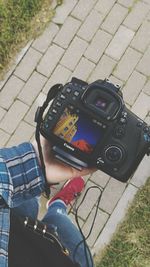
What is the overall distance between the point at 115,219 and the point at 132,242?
0.73 ft

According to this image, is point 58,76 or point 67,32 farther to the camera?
point 67,32

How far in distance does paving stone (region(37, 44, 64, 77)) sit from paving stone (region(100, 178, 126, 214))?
1118mm

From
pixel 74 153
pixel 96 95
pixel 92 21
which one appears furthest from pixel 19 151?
pixel 92 21

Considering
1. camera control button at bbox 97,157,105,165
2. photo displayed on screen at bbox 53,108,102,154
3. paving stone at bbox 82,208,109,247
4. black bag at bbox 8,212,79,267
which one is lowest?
black bag at bbox 8,212,79,267

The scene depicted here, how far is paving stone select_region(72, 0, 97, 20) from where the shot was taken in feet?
14.7

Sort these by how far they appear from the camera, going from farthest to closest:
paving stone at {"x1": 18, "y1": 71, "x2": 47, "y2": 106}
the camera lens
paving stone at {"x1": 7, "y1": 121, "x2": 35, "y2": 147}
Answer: paving stone at {"x1": 18, "y1": 71, "x2": 47, "y2": 106} < paving stone at {"x1": 7, "y1": 121, "x2": 35, "y2": 147} < the camera lens

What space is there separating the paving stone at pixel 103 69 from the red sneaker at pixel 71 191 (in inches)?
35.8

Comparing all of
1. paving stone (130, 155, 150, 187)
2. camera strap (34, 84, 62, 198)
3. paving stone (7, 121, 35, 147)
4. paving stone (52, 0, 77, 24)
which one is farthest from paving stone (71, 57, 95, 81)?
camera strap (34, 84, 62, 198)

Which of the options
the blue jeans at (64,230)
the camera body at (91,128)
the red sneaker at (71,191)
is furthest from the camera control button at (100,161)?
the red sneaker at (71,191)

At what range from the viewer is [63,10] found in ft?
14.8

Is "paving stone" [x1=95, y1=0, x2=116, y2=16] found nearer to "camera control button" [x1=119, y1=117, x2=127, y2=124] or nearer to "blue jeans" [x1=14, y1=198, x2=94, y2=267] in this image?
"blue jeans" [x1=14, y1=198, x2=94, y2=267]

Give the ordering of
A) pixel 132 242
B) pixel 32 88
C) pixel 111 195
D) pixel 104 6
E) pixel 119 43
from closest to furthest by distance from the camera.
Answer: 1. pixel 132 242
2. pixel 111 195
3. pixel 32 88
4. pixel 119 43
5. pixel 104 6

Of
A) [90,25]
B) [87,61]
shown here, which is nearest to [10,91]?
[87,61]

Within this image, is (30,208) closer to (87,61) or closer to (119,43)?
(87,61)
